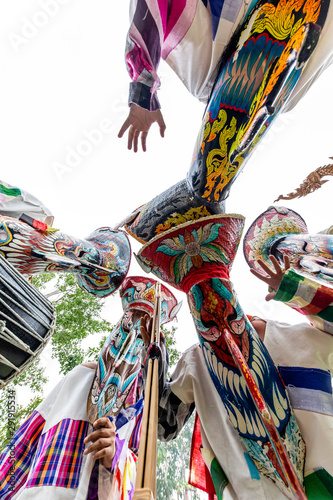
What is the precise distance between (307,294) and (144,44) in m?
1.11

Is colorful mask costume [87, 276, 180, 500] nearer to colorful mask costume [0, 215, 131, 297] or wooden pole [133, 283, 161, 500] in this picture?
colorful mask costume [0, 215, 131, 297]

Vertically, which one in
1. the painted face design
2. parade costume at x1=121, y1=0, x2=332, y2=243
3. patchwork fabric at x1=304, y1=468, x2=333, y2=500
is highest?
parade costume at x1=121, y1=0, x2=332, y2=243

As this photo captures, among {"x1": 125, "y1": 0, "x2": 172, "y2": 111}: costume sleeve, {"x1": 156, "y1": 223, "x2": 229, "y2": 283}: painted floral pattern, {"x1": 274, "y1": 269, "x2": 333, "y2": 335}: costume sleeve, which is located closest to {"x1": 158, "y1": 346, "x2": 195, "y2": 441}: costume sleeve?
{"x1": 156, "y1": 223, "x2": 229, "y2": 283}: painted floral pattern

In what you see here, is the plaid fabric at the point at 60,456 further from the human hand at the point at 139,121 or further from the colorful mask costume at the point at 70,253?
the human hand at the point at 139,121

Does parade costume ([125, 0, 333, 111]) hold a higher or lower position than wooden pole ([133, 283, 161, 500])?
higher

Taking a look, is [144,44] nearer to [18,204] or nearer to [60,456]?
[18,204]

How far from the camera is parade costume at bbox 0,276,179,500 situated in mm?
1160

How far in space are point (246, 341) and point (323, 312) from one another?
30cm

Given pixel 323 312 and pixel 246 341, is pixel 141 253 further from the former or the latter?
pixel 323 312

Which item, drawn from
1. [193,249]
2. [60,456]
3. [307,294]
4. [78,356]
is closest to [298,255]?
[307,294]

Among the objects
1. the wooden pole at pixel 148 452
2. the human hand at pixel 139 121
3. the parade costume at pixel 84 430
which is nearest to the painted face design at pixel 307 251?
the parade costume at pixel 84 430

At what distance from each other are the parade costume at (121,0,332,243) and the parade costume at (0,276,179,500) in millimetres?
1018

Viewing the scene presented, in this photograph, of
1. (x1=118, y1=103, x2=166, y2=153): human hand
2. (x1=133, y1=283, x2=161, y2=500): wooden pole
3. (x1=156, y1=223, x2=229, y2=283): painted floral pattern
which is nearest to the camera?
(x1=133, y1=283, x2=161, y2=500): wooden pole

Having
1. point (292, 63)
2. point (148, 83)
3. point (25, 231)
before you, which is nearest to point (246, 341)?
point (292, 63)
